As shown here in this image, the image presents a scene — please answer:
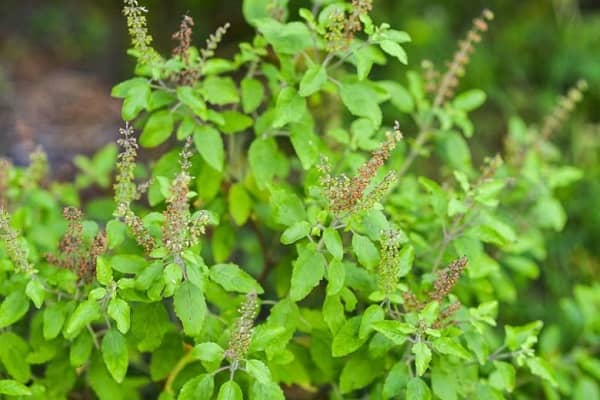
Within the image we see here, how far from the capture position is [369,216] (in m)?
1.68

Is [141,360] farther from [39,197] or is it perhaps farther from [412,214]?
[412,214]

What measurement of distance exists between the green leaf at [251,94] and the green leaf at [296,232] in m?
0.40

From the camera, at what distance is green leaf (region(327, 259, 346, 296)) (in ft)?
5.37

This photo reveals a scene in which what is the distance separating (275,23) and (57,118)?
2.76m

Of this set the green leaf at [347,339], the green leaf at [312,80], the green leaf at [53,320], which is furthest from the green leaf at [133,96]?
the green leaf at [347,339]

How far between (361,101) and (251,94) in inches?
11.4

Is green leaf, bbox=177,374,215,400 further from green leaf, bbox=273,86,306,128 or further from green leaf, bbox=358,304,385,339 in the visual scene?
green leaf, bbox=273,86,306,128

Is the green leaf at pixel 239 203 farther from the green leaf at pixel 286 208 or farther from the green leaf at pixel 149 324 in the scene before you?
the green leaf at pixel 149 324

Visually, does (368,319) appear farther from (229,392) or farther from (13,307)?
(13,307)

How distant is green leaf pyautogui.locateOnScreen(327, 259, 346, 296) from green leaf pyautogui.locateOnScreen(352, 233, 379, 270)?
0.16 feet

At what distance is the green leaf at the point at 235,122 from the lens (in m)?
1.94

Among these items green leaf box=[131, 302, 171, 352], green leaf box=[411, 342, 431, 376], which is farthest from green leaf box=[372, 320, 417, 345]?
green leaf box=[131, 302, 171, 352]

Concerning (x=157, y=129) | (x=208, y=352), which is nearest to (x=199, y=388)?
(x=208, y=352)

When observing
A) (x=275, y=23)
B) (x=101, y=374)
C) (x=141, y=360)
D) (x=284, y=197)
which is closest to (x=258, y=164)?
(x=284, y=197)
